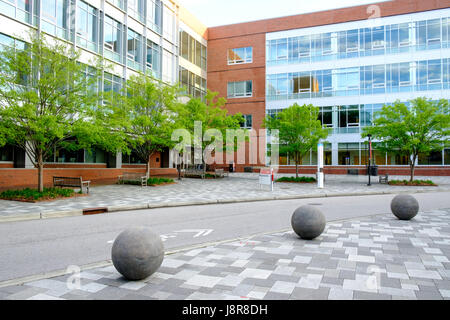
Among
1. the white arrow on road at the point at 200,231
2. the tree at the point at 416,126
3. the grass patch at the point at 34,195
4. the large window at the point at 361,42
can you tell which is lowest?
the white arrow on road at the point at 200,231

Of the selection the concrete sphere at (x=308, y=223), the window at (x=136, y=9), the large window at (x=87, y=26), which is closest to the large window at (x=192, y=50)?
the window at (x=136, y=9)

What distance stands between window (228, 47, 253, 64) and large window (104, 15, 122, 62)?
19620 millimetres

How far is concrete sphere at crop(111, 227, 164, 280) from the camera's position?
4.88m

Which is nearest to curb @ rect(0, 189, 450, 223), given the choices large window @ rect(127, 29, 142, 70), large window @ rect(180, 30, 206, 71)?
large window @ rect(127, 29, 142, 70)

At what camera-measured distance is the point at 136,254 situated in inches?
193

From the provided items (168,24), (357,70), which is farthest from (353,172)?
(168,24)

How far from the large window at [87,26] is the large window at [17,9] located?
4.19m

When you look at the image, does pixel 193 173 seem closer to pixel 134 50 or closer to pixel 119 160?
pixel 119 160

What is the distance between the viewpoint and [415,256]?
648cm

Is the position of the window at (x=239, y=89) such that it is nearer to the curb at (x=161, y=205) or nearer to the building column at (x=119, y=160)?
the building column at (x=119, y=160)

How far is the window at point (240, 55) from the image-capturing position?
4622 cm
